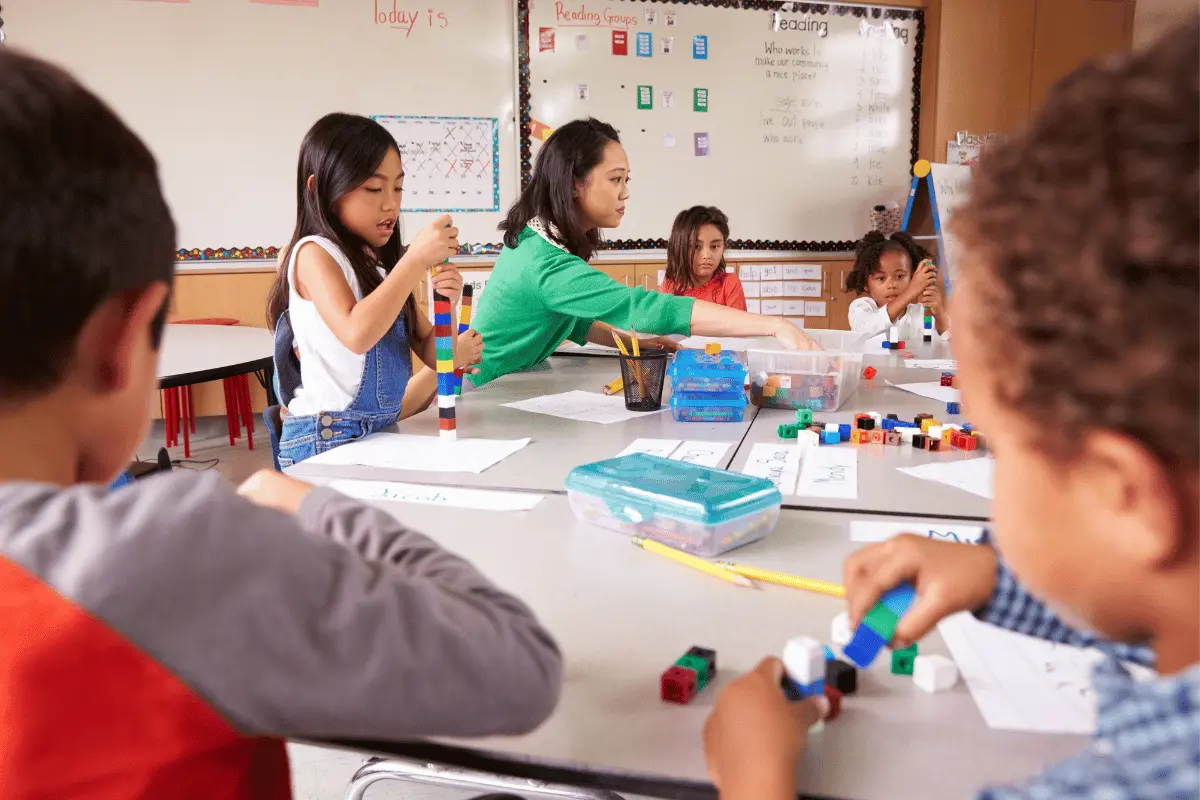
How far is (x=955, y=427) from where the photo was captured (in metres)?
1.53

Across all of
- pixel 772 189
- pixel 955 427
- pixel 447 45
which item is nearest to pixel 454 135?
pixel 447 45

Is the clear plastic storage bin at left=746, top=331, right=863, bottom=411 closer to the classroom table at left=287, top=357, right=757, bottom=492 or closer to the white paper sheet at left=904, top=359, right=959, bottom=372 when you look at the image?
the classroom table at left=287, top=357, right=757, bottom=492

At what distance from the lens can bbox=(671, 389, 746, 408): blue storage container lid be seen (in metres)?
1.71

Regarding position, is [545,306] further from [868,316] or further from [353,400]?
[868,316]

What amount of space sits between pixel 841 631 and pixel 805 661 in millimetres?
126

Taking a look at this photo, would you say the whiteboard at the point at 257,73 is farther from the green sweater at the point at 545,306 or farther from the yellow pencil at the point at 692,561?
the yellow pencil at the point at 692,561

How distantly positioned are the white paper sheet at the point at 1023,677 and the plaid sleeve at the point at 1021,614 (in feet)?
0.10

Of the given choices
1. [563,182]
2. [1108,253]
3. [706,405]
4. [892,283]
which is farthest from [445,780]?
[892,283]

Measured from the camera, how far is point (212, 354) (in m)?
2.70

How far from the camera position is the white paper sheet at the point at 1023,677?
0.67 meters

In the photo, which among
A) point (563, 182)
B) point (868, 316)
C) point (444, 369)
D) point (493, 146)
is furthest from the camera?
point (493, 146)

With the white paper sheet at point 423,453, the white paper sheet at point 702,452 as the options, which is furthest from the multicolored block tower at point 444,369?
the white paper sheet at point 702,452

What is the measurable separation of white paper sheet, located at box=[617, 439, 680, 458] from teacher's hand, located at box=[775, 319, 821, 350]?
18.9 inches

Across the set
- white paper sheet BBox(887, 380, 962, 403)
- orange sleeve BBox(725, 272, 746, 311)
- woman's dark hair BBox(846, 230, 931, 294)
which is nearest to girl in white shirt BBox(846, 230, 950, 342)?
woman's dark hair BBox(846, 230, 931, 294)
